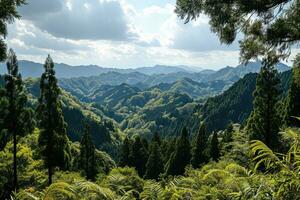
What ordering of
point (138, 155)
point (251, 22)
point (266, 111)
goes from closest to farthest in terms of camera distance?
point (251, 22)
point (266, 111)
point (138, 155)

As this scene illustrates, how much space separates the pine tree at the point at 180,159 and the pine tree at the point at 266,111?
120 ft

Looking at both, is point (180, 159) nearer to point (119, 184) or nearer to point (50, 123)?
point (50, 123)

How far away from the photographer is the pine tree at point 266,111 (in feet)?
117

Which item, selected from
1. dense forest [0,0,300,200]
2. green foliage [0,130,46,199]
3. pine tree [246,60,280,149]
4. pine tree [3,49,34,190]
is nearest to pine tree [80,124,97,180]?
dense forest [0,0,300,200]

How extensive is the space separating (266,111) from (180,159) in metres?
38.7

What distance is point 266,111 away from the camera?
120 feet

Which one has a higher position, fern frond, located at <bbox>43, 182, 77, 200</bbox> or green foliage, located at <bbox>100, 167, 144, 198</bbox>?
fern frond, located at <bbox>43, 182, 77, 200</bbox>

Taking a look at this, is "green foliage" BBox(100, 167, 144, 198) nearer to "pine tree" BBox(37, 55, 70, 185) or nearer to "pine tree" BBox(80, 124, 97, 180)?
"pine tree" BBox(37, 55, 70, 185)

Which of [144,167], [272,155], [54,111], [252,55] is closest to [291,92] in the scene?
[54,111]

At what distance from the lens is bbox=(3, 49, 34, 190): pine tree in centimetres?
3528

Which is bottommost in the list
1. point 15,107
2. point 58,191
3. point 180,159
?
point 180,159

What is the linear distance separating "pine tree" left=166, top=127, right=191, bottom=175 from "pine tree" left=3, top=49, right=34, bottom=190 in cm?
4089

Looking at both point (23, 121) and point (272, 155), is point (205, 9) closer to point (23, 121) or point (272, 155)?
point (272, 155)

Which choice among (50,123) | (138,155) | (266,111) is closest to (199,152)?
(138,155)
